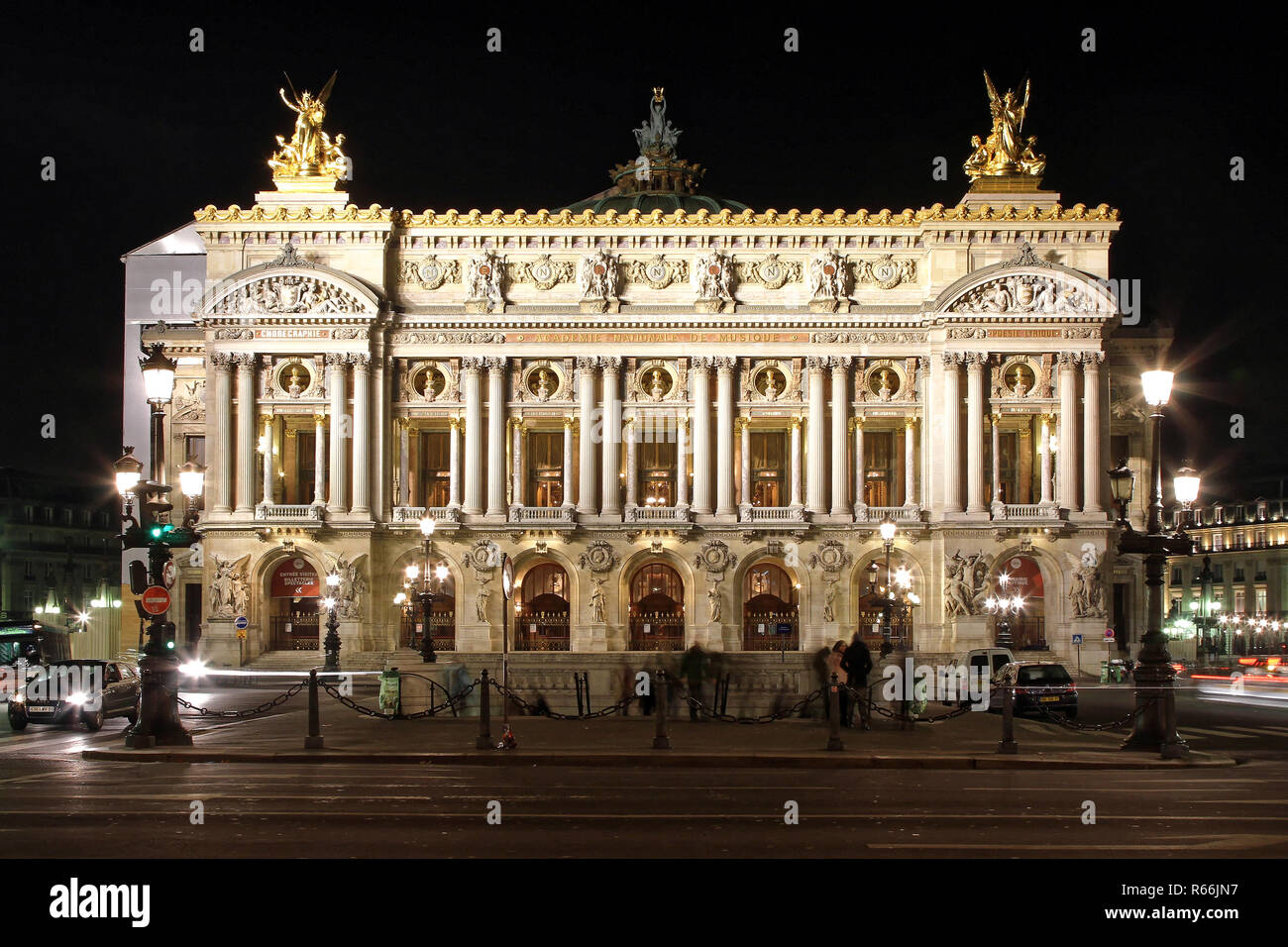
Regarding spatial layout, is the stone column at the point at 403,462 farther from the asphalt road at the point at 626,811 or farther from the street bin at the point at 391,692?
the asphalt road at the point at 626,811

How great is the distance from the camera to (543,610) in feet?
225

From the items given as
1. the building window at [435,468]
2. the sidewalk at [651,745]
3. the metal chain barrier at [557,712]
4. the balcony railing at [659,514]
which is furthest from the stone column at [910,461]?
the metal chain barrier at [557,712]

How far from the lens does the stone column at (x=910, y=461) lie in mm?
67875

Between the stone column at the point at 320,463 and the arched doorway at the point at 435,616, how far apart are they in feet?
18.3

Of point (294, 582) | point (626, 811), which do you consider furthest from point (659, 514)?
point (626, 811)

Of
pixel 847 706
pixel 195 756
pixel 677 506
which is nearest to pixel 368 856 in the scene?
pixel 195 756

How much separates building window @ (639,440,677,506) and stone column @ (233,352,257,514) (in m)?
18.0

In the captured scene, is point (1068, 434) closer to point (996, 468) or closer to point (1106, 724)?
point (996, 468)

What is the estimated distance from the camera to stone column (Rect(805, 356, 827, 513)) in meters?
67.9

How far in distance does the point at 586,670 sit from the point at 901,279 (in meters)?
35.6

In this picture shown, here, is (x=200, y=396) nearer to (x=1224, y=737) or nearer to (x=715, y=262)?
(x=715, y=262)

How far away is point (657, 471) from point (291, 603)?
18.0 m

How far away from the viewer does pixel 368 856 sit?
591 inches

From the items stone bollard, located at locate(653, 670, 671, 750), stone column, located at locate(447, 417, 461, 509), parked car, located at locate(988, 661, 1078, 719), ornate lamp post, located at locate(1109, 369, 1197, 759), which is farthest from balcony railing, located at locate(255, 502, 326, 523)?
ornate lamp post, located at locate(1109, 369, 1197, 759)
